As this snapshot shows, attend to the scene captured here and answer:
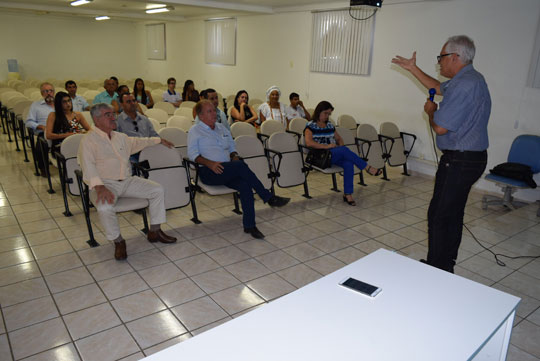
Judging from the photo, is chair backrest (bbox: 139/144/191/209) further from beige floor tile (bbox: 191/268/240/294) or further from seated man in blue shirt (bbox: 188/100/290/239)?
beige floor tile (bbox: 191/268/240/294)

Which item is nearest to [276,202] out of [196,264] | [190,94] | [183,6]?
[196,264]

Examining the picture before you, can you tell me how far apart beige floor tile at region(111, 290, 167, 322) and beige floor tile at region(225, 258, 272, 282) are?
710 millimetres

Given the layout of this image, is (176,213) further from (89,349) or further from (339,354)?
(339,354)

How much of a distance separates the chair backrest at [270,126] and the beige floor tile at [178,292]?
10.6 ft

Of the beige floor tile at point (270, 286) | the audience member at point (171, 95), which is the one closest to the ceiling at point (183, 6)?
the audience member at point (171, 95)

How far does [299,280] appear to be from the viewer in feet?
11.0

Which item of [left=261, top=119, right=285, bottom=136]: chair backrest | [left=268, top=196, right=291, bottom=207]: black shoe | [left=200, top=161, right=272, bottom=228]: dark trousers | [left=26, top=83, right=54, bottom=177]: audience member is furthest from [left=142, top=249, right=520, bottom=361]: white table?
[left=26, top=83, right=54, bottom=177]: audience member

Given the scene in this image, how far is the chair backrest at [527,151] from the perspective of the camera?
5.14 metres

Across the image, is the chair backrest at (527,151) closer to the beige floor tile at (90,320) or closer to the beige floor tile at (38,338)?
the beige floor tile at (90,320)

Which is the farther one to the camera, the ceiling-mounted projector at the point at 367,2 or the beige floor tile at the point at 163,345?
the ceiling-mounted projector at the point at 367,2

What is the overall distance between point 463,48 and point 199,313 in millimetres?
2628

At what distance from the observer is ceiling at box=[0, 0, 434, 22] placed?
26.8 ft

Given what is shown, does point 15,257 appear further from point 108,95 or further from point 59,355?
point 108,95

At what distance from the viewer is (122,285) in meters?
3.14
